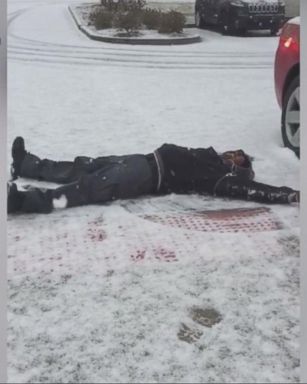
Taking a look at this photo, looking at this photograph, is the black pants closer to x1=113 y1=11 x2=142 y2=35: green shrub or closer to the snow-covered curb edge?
x1=113 y1=11 x2=142 y2=35: green shrub

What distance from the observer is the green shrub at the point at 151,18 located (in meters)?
9.10

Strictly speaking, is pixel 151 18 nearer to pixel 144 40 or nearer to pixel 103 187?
pixel 144 40

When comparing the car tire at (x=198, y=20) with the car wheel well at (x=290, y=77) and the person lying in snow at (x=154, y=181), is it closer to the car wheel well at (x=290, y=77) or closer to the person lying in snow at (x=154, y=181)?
the car wheel well at (x=290, y=77)

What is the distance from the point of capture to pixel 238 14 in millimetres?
8438

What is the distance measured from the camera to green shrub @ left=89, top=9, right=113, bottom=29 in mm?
8188

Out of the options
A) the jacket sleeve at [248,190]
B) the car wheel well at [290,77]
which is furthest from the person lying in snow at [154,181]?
the car wheel well at [290,77]

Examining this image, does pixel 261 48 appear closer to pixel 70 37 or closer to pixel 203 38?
pixel 203 38

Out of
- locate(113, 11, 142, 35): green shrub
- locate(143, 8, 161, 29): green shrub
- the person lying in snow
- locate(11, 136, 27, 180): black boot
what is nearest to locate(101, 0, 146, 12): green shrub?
locate(113, 11, 142, 35): green shrub

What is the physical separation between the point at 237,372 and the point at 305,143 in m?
0.91

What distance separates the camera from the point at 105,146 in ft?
14.1

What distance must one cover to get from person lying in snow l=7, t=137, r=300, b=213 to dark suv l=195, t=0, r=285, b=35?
4.28 m

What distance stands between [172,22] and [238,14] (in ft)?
4.61

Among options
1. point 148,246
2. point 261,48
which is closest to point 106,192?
point 148,246

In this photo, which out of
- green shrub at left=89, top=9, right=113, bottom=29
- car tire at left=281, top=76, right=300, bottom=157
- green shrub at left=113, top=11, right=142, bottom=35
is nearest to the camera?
car tire at left=281, top=76, right=300, bottom=157
